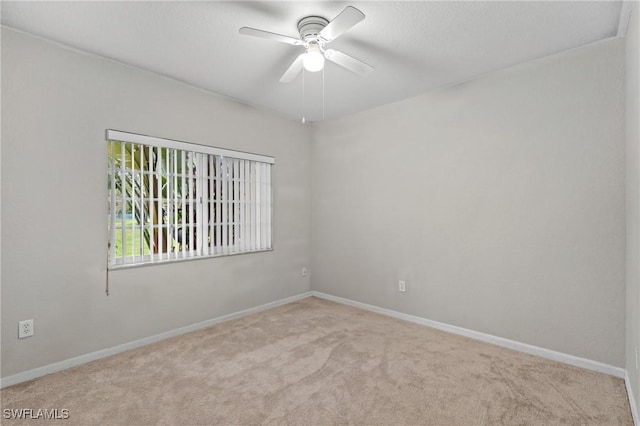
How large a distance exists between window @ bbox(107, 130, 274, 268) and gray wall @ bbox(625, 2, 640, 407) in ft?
10.4

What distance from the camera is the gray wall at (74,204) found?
7.02 feet

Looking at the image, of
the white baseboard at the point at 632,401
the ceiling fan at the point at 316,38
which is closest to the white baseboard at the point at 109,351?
the ceiling fan at the point at 316,38

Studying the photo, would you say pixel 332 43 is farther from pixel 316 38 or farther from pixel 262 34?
pixel 262 34

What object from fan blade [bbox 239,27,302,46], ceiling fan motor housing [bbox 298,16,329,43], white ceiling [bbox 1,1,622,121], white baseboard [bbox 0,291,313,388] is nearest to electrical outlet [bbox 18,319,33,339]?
white baseboard [bbox 0,291,313,388]

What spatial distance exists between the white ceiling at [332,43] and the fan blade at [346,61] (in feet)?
0.61

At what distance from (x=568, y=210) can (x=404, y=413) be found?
1.96m

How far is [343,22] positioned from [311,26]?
0.37 meters

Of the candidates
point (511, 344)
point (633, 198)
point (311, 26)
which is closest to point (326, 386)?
point (511, 344)

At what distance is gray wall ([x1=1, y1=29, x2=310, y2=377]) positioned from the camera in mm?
2139

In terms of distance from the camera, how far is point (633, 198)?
187 cm

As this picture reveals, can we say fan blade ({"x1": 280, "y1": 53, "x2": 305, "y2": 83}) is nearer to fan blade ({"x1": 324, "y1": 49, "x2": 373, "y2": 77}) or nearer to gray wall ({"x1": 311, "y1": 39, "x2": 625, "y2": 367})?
fan blade ({"x1": 324, "y1": 49, "x2": 373, "y2": 77})

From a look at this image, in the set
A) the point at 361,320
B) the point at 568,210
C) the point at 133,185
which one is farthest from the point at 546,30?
the point at 133,185

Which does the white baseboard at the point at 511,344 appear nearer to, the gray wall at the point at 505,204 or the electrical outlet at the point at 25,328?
the gray wall at the point at 505,204

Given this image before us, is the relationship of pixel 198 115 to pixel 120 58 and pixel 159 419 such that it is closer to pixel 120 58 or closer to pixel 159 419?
pixel 120 58
